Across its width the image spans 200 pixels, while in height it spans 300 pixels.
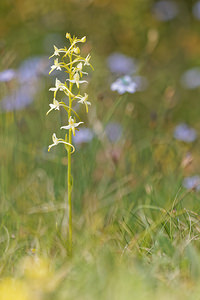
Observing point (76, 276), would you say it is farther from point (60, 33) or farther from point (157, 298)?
point (60, 33)

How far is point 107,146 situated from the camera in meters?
2.75

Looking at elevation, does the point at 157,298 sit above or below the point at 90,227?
below

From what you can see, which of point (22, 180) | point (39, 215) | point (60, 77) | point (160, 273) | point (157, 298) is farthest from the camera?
point (60, 77)

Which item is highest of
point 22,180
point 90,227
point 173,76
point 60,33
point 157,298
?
point 60,33

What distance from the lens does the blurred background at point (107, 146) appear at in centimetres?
182

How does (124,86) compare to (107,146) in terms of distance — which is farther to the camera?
(107,146)

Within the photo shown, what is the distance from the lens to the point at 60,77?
148 inches

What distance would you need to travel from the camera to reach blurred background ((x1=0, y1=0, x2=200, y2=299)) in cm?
182

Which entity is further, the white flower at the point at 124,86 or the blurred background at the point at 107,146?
the white flower at the point at 124,86

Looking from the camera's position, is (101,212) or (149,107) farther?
(149,107)

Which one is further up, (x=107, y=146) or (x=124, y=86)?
(x=124, y=86)

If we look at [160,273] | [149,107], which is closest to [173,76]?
[149,107]

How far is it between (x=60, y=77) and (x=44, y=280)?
2.73 m

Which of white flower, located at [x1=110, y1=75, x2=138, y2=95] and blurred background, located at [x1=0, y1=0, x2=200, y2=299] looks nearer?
blurred background, located at [x1=0, y1=0, x2=200, y2=299]
